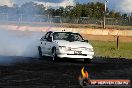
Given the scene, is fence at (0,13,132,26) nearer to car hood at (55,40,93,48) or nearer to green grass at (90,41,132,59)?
green grass at (90,41,132,59)

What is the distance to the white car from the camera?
18766 mm

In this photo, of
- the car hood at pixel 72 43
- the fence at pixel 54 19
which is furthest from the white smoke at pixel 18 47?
the fence at pixel 54 19

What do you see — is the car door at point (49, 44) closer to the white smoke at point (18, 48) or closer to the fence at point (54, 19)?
the white smoke at point (18, 48)

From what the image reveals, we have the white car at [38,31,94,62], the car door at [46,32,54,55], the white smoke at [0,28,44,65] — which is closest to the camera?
the white car at [38,31,94,62]

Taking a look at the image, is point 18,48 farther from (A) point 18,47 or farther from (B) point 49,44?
(B) point 49,44

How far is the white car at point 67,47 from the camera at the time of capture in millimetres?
18766

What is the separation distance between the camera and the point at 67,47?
1878 centimetres

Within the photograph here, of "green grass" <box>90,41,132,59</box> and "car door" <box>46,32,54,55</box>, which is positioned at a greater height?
"car door" <box>46,32,54,55</box>

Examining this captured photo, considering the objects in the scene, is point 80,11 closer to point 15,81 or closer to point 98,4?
point 98,4

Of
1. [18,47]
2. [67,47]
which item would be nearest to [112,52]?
[18,47]

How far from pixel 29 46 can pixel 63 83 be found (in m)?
12.7

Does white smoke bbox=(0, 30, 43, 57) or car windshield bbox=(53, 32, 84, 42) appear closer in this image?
car windshield bbox=(53, 32, 84, 42)

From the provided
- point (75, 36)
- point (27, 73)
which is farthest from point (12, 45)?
point (27, 73)

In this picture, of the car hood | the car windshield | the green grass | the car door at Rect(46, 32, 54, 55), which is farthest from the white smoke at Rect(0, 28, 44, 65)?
the green grass
